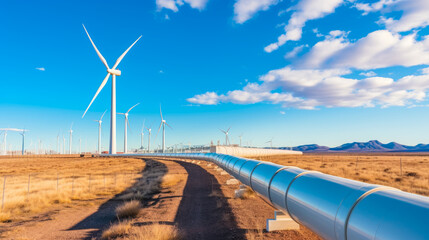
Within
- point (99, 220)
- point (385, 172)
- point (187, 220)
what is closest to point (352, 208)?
point (187, 220)

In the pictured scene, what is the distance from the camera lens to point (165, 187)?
841 inches

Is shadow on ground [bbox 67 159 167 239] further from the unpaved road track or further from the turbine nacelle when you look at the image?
the turbine nacelle

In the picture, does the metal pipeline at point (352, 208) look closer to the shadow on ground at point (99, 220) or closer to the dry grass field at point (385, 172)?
the shadow on ground at point (99, 220)

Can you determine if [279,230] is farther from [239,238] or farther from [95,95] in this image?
[95,95]

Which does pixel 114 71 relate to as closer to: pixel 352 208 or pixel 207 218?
pixel 207 218

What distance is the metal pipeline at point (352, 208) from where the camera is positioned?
136 inches

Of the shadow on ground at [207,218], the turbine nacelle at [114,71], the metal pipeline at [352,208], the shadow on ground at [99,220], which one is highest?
the turbine nacelle at [114,71]

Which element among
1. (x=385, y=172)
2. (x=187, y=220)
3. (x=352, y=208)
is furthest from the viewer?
(x=385, y=172)

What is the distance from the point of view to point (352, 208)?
4.34 metres

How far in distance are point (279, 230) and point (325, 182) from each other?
145 inches

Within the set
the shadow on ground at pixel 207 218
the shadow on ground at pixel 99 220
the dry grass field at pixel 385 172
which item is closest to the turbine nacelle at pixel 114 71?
the dry grass field at pixel 385 172

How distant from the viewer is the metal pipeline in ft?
11.4

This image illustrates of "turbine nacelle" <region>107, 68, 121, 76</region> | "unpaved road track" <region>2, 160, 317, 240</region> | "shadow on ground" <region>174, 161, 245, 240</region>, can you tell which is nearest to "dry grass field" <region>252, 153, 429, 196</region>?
"unpaved road track" <region>2, 160, 317, 240</region>

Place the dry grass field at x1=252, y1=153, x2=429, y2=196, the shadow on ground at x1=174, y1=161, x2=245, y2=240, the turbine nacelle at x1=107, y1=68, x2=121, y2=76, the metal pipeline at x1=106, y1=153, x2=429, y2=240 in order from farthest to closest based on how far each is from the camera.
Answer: the turbine nacelle at x1=107, y1=68, x2=121, y2=76 → the dry grass field at x1=252, y1=153, x2=429, y2=196 → the shadow on ground at x1=174, y1=161, x2=245, y2=240 → the metal pipeline at x1=106, y1=153, x2=429, y2=240
